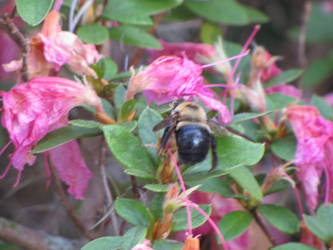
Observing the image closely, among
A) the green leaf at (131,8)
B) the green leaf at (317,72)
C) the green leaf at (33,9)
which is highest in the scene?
the green leaf at (33,9)

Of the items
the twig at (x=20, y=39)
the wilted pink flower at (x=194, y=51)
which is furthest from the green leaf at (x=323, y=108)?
the twig at (x=20, y=39)

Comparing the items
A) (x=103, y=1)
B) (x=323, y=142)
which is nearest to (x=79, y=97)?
(x=103, y=1)

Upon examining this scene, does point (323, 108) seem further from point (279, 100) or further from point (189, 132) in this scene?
point (189, 132)

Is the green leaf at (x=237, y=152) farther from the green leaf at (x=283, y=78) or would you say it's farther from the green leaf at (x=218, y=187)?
the green leaf at (x=283, y=78)

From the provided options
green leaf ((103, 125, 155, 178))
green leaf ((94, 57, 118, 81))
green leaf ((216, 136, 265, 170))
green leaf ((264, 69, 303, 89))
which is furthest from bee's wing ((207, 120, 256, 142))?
green leaf ((264, 69, 303, 89))

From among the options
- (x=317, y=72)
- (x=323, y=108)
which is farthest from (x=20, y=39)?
(x=317, y=72)
